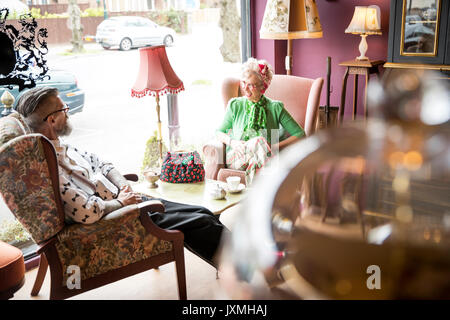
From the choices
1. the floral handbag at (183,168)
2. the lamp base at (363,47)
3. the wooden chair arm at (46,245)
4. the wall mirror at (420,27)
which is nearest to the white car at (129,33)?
the floral handbag at (183,168)

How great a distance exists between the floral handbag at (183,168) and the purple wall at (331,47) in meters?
2.31

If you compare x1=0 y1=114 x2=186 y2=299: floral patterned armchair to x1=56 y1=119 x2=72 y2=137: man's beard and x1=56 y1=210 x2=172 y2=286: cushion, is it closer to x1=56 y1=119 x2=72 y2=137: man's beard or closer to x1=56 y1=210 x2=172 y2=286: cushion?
x1=56 y1=210 x2=172 y2=286: cushion

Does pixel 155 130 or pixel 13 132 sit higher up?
pixel 13 132

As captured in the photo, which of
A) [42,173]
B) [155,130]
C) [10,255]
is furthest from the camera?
[155,130]

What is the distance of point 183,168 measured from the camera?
305 cm

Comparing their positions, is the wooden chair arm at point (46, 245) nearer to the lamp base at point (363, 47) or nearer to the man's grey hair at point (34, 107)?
the man's grey hair at point (34, 107)

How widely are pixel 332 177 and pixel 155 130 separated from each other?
153 inches

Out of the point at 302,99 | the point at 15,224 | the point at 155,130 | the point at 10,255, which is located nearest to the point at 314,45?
the point at 302,99

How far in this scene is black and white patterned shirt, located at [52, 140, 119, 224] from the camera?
2.14 metres

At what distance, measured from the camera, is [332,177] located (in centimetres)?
26

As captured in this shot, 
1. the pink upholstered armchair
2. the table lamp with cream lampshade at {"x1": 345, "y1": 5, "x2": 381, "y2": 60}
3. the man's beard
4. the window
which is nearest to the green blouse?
the pink upholstered armchair

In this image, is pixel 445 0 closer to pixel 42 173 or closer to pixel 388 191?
pixel 42 173

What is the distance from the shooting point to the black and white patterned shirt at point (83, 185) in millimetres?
2145

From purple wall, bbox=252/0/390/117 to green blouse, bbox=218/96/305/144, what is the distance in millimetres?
1520
